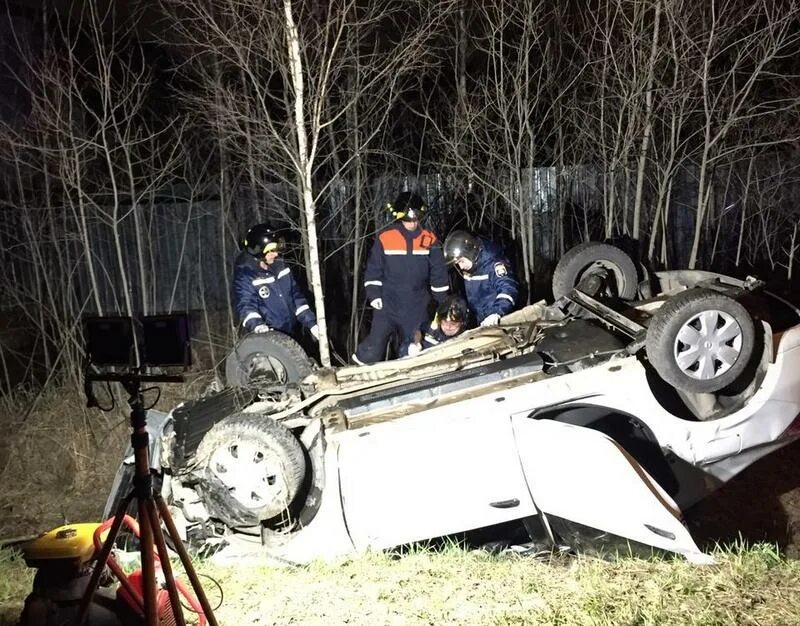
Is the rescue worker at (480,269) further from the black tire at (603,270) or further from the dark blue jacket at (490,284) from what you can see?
the black tire at (603,270)

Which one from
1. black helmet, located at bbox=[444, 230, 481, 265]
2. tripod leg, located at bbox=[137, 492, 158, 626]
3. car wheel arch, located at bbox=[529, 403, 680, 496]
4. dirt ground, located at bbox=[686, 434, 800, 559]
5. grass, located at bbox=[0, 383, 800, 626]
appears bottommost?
dirt ground, located at bbox=[686, 434, 800, 559]

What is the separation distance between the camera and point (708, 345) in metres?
3.75

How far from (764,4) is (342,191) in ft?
17.3

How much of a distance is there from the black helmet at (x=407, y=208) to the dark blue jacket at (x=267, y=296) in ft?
3.78

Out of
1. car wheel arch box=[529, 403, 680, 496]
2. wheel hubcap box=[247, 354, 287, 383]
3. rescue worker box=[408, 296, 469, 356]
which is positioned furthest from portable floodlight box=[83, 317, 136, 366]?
rescue worker box=[408, 296, 469, 356]

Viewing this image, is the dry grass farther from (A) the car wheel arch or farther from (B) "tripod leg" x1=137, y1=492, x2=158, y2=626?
(A) the car wheel arch

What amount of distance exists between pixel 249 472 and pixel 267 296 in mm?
2770

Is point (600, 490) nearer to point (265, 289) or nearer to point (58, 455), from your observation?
point (265, 289)

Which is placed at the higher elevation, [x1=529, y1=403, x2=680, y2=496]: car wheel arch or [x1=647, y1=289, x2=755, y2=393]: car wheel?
[x1=647, y1=289, x2=755, y2=393]: car wheel

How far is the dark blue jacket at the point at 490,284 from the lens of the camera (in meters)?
5.74

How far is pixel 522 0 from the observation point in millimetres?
7312

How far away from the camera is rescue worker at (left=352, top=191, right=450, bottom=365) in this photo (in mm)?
6176

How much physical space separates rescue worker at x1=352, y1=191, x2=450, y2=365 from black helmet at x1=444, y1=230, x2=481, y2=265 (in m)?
0.20

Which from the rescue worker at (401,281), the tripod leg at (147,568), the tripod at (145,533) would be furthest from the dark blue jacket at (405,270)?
the tripod leg at (147,568)
